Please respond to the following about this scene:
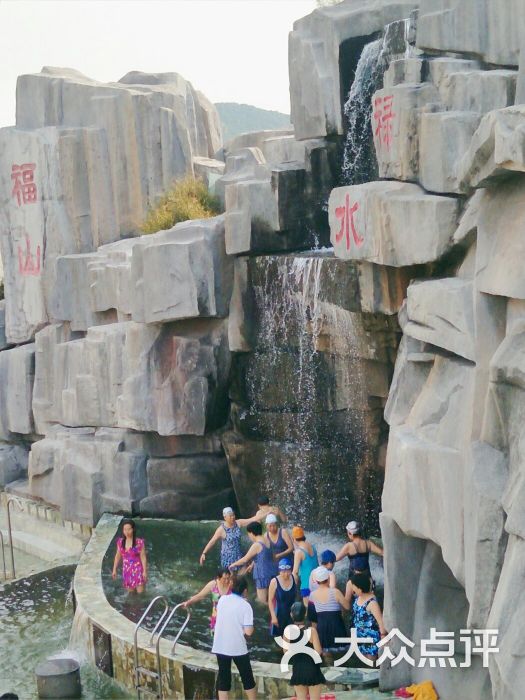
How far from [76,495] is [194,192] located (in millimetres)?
4006

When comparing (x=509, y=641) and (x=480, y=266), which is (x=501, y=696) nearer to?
(x=509, y=641)

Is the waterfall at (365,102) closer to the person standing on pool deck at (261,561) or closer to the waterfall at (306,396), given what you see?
the waterfall at (306,396)

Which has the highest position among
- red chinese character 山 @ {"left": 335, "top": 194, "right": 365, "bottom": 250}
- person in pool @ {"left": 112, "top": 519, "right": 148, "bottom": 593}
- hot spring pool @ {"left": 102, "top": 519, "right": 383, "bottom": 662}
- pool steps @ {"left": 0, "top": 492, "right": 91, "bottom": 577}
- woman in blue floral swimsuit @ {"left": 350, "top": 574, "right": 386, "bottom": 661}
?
red chinese character 山 @ {"left": 335, "top": 194, "right": 365, "bottom": 250}

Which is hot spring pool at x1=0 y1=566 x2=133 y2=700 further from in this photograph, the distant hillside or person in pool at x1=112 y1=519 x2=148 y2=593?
the distant hillside

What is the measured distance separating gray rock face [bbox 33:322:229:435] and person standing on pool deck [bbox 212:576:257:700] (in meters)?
5.34

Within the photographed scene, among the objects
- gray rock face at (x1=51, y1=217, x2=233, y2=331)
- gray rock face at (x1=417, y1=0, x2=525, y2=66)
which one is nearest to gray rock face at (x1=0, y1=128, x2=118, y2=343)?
gray rock face at (x1=51, y1=217, x2=233, y2=331)

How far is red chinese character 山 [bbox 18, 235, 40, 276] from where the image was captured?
1727 cm

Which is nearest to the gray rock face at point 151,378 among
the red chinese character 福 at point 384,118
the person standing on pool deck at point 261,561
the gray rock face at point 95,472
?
the gray rock face at point 95,472

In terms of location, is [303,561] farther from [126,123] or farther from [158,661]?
[126,123]

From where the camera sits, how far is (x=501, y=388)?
7852 mm

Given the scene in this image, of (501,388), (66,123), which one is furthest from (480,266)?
(66,123)

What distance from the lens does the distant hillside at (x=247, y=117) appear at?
155 feet

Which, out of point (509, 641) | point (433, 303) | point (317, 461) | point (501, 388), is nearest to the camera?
point (509, 641)

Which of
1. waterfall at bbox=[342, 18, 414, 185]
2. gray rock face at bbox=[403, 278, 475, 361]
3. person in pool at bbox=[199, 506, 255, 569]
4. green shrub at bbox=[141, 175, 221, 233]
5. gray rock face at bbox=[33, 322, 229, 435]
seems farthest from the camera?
green shrub at bbox=[141, 175, 221, 233]
